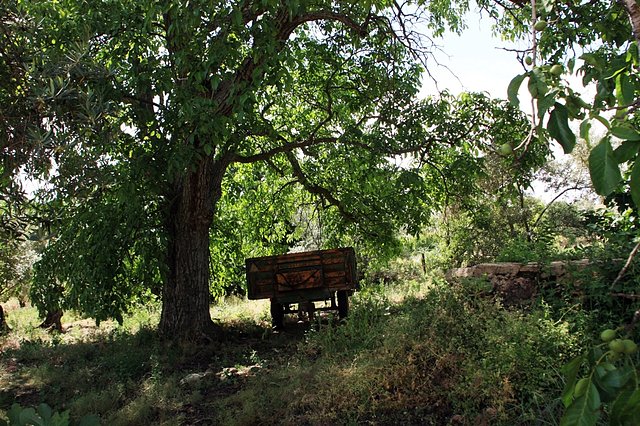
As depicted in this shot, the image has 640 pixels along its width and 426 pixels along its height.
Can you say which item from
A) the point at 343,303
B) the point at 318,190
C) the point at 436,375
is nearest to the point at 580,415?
the point at 436,375

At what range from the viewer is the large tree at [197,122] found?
6434 millimetres

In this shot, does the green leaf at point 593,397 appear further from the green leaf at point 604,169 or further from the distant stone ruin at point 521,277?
the distant stone ruin at point 521,277

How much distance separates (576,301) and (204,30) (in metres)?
5.62

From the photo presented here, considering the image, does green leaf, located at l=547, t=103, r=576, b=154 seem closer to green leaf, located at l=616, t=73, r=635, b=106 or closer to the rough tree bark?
green leaf, located at l=616, t=73, r=635, b=106

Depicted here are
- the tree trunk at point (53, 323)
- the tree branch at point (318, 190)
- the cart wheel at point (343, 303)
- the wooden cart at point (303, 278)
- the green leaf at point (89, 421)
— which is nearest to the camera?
the green leaf at point (89, 421)

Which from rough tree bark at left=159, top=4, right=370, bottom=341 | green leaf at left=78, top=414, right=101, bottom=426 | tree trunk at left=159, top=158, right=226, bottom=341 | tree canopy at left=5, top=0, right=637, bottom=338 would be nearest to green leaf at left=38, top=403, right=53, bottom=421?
green leaf at left=78, top=414, right=101, bottom=426

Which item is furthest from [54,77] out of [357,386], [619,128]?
[619,128]

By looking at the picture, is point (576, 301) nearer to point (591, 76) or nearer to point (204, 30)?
point (591, 76)

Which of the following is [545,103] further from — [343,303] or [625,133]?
[343,303]

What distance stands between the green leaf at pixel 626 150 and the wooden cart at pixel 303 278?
35.8 ft

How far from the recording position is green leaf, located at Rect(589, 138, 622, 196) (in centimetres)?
134

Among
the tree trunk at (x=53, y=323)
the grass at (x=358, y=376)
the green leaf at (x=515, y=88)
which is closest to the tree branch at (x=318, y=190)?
the grass at (x=358, y=376)

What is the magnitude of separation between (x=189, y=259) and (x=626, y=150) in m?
10.4

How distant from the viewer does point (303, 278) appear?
40.3 feet
